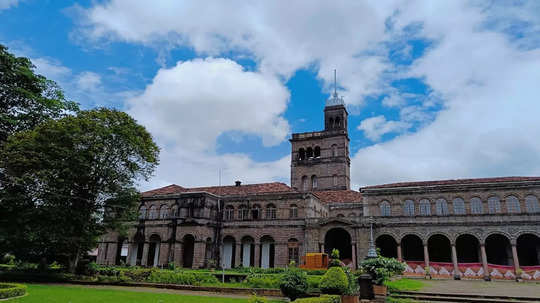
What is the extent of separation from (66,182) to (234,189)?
20.3 metres

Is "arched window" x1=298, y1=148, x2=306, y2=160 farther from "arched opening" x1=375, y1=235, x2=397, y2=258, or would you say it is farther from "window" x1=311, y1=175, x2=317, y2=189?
"arched opening" x1=375, y1=235, x2=397, y2=258

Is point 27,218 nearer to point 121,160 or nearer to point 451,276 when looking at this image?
point 121,160

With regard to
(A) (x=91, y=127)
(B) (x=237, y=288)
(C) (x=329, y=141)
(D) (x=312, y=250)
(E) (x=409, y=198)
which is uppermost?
(C) (x=329, y=141)

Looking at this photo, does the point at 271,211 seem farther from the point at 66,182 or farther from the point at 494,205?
the point at 494,205

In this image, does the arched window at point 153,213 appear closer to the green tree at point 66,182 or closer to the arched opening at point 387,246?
the green tree at point 66,182

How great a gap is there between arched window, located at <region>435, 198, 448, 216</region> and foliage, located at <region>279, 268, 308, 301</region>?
21714 mm

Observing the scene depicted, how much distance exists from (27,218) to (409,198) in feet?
98.0

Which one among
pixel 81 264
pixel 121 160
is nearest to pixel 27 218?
pixel 81 264

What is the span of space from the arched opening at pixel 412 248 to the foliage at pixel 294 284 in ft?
76.1

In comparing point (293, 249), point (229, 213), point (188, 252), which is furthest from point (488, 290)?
point (188, 252)

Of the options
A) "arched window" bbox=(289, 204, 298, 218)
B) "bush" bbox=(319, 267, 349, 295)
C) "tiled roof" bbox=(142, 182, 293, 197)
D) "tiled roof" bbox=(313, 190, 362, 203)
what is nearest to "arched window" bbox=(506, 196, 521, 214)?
"tiled roof" bbox=(313, 190, 362, 203)

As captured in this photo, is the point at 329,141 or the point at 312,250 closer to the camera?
the point at 312,250

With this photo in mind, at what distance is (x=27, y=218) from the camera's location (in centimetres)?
2223

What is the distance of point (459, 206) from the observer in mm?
30062
